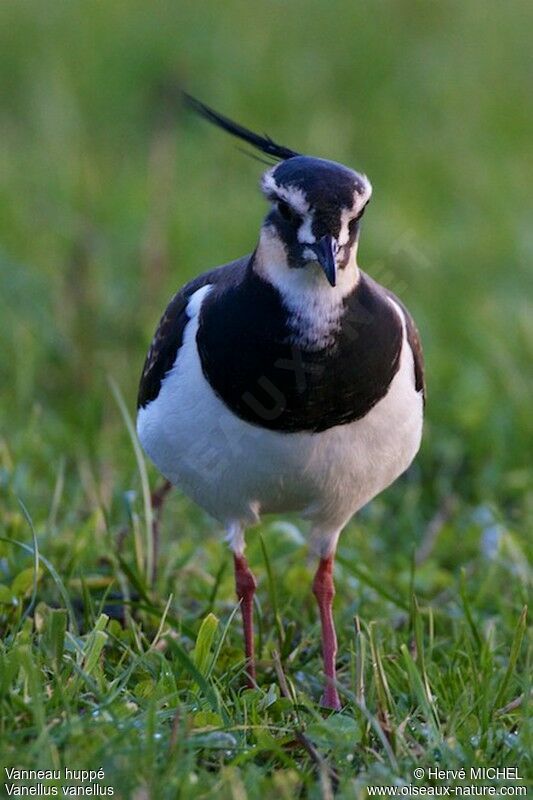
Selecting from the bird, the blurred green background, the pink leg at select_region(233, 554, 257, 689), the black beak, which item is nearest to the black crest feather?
the bird

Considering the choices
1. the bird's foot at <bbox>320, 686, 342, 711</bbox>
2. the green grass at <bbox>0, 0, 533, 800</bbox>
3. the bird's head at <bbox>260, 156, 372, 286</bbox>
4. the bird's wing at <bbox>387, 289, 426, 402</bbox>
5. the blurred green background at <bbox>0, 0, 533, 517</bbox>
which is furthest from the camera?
the blurred green background at <bbox>0, 0, 533, 517</bbox>

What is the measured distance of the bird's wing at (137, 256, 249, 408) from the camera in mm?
4273

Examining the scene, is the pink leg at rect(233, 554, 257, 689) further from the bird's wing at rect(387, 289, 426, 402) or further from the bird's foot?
the bird's wing at rect(387, 289, 426, 402)

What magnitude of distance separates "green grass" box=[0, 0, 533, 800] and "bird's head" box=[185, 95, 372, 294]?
3.12ft

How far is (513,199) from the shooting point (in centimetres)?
888

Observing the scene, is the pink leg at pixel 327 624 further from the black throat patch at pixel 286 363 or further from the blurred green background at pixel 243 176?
the blurred green background at pixel 243 176

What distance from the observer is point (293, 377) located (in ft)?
12.7

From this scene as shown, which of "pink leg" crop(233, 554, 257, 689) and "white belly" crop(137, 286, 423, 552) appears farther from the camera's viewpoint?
"pink leg" crop(233, 554, 257, 689)

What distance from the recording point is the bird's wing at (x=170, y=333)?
427 centimetres

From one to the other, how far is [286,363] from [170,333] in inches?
23.4

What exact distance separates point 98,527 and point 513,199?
15.4 feet

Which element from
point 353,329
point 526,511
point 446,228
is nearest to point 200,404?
point 353,329

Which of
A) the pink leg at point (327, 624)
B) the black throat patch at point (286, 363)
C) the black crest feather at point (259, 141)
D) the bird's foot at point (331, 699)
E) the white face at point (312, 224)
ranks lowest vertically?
the bird's foot at point (331, 699)

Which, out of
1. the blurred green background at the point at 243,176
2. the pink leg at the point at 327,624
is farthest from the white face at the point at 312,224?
the blurred green background at the point at 243,176
